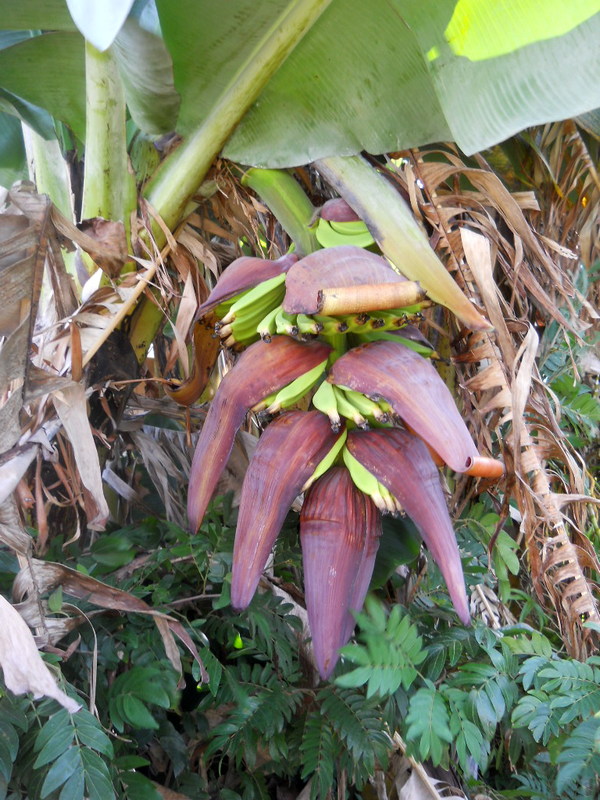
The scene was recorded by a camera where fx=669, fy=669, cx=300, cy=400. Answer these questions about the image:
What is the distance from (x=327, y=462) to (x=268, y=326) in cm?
10

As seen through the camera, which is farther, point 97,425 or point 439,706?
point 97,425

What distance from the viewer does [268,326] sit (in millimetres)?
464

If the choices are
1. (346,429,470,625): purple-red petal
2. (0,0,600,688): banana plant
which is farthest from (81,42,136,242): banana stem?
(346,429,470,625): purple-red petal

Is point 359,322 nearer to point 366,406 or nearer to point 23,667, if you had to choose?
point 366,406

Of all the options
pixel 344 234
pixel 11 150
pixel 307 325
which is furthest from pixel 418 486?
pixel 11 150

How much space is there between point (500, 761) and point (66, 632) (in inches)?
19.7

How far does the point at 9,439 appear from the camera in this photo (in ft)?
1.56

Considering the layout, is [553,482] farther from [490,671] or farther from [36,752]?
[36,752]

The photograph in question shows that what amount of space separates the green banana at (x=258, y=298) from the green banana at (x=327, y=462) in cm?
12

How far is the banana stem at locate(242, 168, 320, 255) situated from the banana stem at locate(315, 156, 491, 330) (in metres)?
0.03

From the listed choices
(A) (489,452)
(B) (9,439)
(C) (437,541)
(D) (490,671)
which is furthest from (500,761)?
(B) (9,439)

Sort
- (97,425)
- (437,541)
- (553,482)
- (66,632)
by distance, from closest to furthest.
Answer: (437,541)
(66,632)
(97,425)
(553,482)

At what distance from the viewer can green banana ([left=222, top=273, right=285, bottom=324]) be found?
1.58ft

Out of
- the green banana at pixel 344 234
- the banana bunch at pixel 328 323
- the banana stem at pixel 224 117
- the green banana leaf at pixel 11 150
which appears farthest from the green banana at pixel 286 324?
the green banana leaf at pixel 11 150
